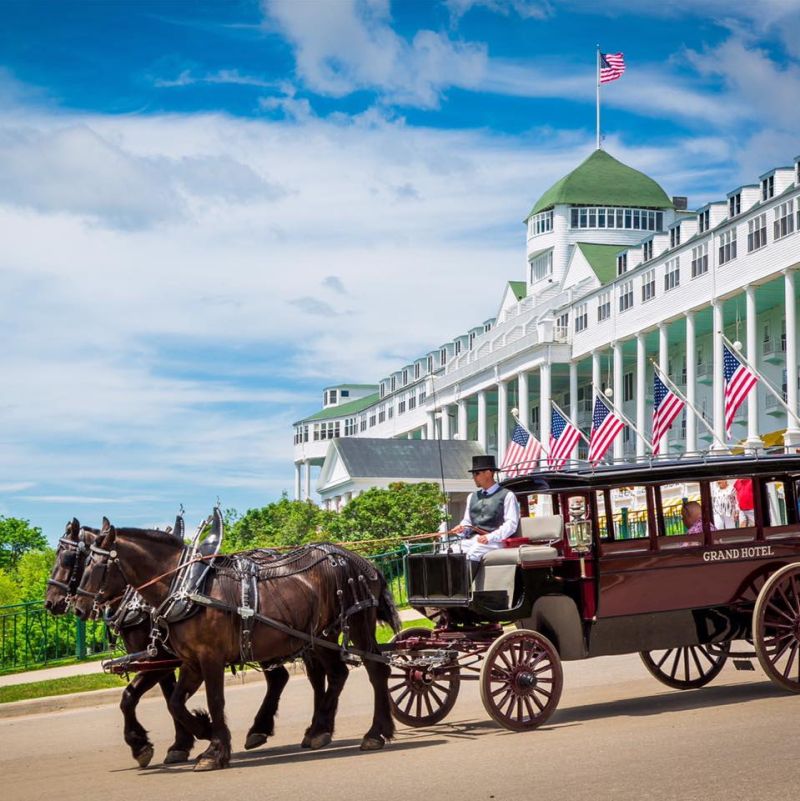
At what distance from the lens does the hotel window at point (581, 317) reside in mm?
70250

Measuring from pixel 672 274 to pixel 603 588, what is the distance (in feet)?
158

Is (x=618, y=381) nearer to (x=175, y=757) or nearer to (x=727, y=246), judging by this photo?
(x=727, y=246)

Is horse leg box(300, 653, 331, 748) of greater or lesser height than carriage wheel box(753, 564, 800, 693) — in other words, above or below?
below

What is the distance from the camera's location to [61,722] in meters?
17.0

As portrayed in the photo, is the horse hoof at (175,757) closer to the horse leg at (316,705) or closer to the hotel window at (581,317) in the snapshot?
the horse leg at (316,705)

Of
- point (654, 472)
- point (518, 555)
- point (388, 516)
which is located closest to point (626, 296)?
point (388, 516)

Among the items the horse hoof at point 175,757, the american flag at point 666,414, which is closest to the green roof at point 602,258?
the american flag at point 666,414

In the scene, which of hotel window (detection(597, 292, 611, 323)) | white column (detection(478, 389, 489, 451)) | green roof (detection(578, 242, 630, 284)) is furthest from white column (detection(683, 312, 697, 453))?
white column (detection(478, 389, 489, 451))

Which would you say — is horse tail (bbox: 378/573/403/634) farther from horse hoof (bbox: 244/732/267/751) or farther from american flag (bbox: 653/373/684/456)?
american flag (bbox: 653/373/684/456)

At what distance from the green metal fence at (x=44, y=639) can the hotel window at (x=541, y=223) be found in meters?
67.0

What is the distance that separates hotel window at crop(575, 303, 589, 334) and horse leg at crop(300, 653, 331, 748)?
190ft

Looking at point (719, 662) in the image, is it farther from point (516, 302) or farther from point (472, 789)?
point (516, 302)

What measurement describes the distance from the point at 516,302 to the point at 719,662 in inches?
3018

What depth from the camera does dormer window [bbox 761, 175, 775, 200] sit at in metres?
54.4
